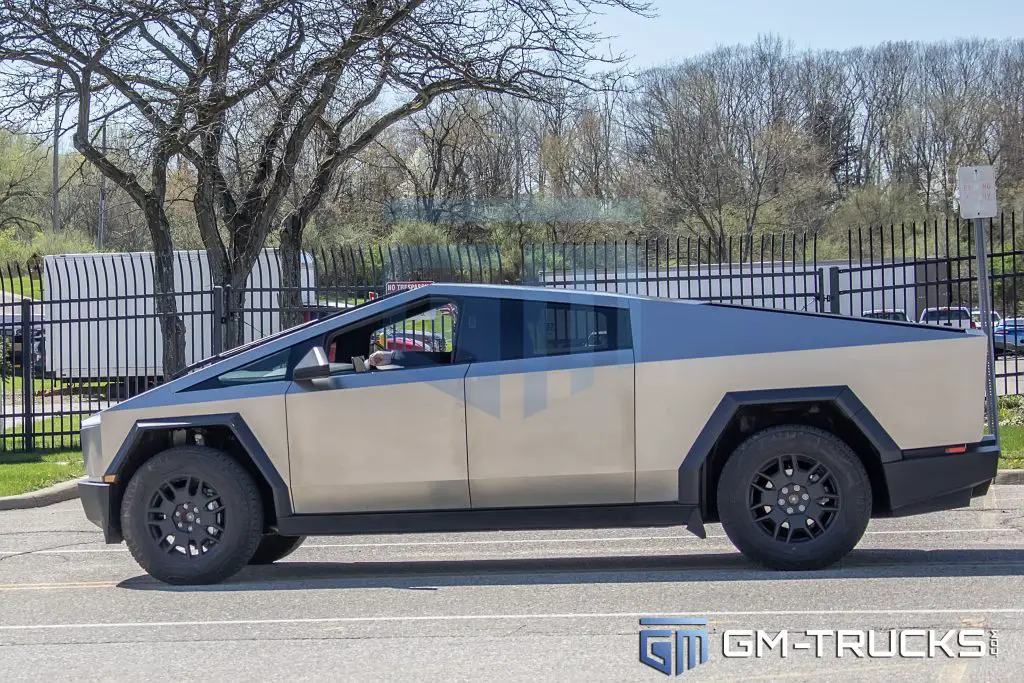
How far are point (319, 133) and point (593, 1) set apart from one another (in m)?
5.26

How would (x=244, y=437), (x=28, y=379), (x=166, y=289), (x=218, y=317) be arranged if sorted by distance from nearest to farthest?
(x=244, y=437) → (x=218, y=317) → (x=28, y=379) → (x=166, y=289)

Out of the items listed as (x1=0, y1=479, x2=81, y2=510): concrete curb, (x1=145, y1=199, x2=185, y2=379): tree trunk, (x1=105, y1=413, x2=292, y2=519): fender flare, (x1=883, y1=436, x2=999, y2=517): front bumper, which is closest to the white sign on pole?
(x1=883, y1=436, x2=999, y2=517): front bumper

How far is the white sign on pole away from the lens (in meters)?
10.6

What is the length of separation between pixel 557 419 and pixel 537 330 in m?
0.52

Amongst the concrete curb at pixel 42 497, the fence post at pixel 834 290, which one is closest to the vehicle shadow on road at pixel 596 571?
the concrete curb at pixel 42 497

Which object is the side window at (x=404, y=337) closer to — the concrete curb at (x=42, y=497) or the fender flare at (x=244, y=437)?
the fender flare at (x=244, y=437)

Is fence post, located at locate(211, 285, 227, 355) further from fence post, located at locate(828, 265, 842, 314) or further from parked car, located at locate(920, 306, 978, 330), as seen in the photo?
parked car, located at locate(920, 306, 978, 330)

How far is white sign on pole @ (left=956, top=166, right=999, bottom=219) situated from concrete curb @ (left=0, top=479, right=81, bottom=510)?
28.3 feet

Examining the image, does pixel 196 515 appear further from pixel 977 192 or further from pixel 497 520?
pixel 977 192

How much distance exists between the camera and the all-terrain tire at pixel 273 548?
7785 mm

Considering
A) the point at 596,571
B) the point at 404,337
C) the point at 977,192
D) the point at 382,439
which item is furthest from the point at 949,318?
the point at 382,439

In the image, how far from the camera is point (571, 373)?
6691 millimetres

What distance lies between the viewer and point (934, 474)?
6.67 meters

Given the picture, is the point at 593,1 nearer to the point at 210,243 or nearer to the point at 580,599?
the point at 210,243
